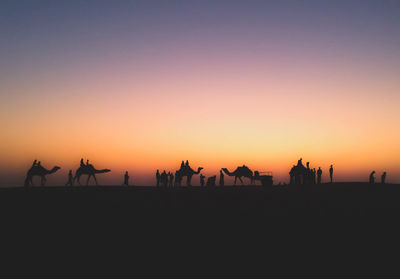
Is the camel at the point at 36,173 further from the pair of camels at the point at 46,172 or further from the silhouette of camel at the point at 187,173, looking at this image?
the silhouette of camel at the point at 187,173

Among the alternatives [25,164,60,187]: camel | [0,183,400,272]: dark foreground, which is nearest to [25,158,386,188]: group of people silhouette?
[25,164,60,187]: camel

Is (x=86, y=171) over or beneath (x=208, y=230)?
over

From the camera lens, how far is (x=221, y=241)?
11.9m

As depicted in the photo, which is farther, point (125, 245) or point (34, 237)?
point (34, 237)

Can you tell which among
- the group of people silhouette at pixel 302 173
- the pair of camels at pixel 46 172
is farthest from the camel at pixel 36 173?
the group of people silhouette at pixel 302 173

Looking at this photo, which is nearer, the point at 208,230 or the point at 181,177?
the point at 208,230

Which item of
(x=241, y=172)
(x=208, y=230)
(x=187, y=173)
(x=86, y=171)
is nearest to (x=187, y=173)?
Answer: (x=187, y=173)

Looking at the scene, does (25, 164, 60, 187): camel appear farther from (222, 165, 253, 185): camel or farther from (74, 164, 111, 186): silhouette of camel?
(222, 165, 253, 185): camel

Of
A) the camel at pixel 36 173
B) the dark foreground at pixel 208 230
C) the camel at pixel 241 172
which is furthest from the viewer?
the camel at pixel 241 172

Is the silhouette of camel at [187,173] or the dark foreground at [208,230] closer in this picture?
the dark foreground at [208,230]

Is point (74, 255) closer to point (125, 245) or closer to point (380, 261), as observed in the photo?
point (125, 245)

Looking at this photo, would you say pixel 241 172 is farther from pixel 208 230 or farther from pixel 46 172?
pixel 208 230

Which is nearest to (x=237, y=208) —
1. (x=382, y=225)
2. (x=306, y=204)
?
(x=306, y=204)

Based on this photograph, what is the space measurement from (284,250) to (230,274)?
2.52m
